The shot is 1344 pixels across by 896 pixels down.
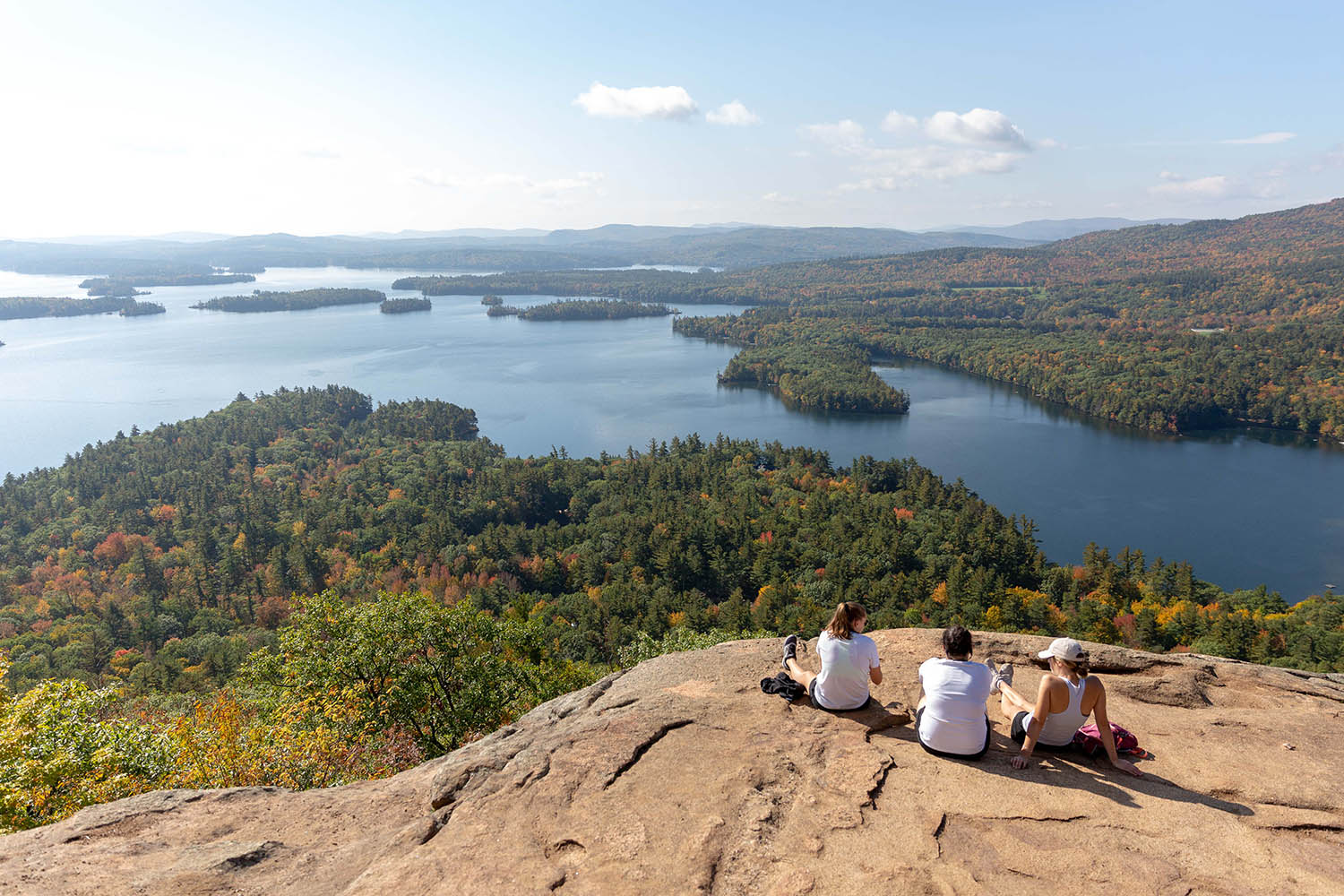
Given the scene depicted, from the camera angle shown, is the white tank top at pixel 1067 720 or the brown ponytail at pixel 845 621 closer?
the white tank top at pixel 1067 720

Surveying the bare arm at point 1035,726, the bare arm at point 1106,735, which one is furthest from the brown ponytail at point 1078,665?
the bare arm at point 1035,726

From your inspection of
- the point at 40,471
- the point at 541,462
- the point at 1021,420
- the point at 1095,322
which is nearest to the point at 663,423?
the point at 541,462

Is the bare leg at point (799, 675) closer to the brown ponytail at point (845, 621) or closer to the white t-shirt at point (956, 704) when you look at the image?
the brown ponytail at point (845, 621)

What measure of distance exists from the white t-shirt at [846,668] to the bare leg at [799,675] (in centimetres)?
30

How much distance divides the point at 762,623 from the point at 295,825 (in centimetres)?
4329

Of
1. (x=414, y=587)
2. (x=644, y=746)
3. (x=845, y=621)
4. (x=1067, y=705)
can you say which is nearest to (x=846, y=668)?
(x=845, y=621)

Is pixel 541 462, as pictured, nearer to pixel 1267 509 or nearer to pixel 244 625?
pixel 244 625

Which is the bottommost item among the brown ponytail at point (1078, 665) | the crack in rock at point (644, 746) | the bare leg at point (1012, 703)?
the crack in rock at point (644, 746)

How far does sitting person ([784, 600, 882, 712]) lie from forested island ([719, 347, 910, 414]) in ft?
396

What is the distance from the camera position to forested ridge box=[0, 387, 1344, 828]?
16328 mm

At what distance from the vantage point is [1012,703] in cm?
797

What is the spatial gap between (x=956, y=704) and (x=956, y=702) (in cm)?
3

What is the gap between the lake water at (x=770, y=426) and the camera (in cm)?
7200

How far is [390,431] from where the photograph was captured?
11200 cm
